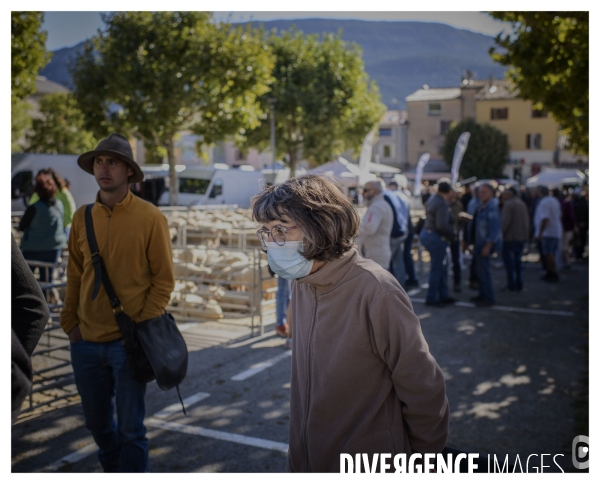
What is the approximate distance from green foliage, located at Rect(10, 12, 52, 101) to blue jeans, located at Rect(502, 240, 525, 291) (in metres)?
8.81

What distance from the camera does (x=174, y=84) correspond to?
26812 mm

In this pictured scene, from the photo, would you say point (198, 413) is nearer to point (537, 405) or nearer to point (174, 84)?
point (537, 405)

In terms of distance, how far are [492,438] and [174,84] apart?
954 inches

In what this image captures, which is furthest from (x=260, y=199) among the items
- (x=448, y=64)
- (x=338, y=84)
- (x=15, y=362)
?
(x=448, y=64)

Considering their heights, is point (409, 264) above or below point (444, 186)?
below

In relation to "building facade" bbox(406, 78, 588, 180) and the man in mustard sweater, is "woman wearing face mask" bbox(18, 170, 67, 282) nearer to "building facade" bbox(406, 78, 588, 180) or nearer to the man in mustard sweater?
the man in mustard sweater

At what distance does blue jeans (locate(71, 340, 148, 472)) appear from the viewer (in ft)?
11.5

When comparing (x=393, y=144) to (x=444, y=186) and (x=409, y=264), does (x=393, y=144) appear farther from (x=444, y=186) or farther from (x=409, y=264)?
(x=444, y=186)

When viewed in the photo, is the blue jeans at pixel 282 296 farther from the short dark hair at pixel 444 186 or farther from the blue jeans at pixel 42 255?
the short dark hair at pixel 444 186

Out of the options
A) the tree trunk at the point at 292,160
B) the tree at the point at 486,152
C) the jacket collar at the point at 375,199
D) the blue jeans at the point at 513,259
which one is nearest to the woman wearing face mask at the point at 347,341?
the jacket collar at the point at 375,199

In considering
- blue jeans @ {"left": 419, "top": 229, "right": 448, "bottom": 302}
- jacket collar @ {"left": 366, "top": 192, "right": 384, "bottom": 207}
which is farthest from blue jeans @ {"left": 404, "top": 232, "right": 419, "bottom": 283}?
jacket collar @ {"left": 366, "top": 192, "right": 384, "bottom": 207}

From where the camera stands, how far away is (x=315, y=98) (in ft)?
126

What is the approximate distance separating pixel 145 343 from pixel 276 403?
2.36 metres

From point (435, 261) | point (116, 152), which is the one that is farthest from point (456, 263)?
point (116, 152)
